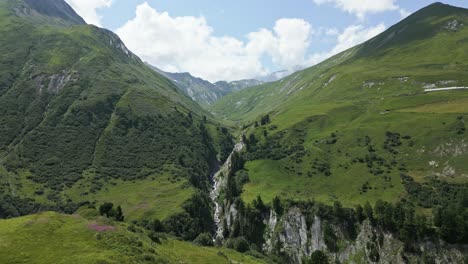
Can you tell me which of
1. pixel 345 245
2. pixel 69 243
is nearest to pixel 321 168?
pixel 345 245

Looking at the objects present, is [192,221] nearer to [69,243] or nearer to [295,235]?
[295,235]

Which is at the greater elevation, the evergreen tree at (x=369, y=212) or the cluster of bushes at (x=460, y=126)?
the cluster of bushes at (x=460, y=126)

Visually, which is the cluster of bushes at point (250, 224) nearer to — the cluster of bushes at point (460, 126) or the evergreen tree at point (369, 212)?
the evergreen tree at point (369, 212)

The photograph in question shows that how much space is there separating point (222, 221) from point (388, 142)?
84.4 metres

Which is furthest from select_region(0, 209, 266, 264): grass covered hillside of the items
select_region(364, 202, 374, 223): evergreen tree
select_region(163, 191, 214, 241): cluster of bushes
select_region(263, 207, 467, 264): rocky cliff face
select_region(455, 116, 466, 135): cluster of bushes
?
select_region(455, 116, 466, 135): cluster of bushes

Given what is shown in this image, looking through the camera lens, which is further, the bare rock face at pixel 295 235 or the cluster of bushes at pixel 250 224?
the cluster of bushes at pixel 250 224

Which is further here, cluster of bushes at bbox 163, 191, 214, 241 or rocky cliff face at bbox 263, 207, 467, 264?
cluster of bushes at bbox 163, 191, 214, 241

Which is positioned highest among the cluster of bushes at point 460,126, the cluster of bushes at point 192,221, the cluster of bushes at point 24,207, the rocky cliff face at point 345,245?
the cluster of bushes at point 460,126

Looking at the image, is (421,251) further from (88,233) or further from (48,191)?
(48,191)

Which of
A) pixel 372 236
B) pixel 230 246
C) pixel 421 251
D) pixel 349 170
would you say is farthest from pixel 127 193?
pixel 421 251

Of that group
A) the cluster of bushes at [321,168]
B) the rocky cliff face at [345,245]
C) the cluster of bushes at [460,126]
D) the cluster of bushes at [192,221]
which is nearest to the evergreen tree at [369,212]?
the rocky cliff face at [345,245]

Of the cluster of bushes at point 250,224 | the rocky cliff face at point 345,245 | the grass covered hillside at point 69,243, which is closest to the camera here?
the grass covered hillside at point 69,243

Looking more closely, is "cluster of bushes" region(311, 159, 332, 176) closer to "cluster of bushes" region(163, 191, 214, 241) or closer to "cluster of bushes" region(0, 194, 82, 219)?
"cluster of bushes" region(163, 191, 214, 241)

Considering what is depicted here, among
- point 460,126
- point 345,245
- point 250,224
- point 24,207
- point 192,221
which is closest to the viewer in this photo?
point 345,245
